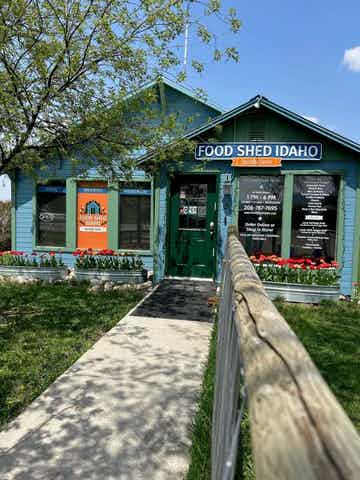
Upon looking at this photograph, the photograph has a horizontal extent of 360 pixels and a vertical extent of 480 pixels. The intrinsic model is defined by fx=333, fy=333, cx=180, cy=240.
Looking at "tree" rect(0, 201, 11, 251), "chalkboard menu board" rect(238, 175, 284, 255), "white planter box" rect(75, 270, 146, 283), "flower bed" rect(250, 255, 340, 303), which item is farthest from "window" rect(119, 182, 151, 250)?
"tree" rect(0, 201, 11, 251)

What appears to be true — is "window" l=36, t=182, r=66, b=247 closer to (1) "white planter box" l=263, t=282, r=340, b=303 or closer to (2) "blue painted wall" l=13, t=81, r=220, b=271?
(2) "blue painted wall" l=13, t=81, r=220, b=271

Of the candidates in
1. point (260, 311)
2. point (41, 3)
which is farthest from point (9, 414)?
point (41, 3)

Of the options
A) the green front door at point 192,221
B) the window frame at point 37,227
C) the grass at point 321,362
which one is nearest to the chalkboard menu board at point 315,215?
the grass at point 321,362

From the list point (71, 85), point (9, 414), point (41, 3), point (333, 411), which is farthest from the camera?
point (71, 85)

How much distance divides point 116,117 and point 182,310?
3551 mm

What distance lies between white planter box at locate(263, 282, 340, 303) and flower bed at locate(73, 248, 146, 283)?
3.51 metres

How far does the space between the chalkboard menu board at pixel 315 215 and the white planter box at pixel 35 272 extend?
6.33 m

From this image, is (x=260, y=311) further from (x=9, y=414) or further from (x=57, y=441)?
(x=9, y=414)

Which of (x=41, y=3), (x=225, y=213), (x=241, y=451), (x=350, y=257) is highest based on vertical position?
(x=41, y=3)

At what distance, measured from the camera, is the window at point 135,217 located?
383 inches

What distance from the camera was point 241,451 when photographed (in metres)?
2.62

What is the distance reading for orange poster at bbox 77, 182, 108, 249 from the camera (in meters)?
9.84

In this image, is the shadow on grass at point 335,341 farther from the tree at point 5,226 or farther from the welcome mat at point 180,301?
the tree at point 5,226

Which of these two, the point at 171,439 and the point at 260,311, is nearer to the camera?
the point at 260,311
